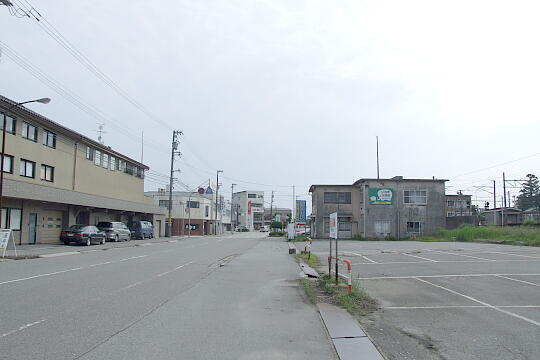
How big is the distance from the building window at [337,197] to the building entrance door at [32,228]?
3373cm

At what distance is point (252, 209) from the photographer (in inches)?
5950

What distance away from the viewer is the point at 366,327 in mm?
8016

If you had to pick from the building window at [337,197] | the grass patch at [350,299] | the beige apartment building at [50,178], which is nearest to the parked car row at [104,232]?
the beige apartment building at [50,178]

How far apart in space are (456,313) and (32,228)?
99.0 feet

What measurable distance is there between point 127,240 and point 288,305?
121ft

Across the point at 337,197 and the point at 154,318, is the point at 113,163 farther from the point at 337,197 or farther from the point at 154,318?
→ the point at 154,318

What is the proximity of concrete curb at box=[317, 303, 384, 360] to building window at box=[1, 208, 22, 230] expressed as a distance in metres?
25.0

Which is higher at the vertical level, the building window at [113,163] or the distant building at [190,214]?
the building window at [113,163]

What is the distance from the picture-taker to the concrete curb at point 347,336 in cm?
620

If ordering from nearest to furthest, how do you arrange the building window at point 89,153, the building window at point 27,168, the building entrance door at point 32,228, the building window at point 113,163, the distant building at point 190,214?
1. the building window at point 27,168
2. the building entrance door at point 32,228
3. the building window at point 89,153
4. the building window at point 113,163
5. the distant building at point 190,214

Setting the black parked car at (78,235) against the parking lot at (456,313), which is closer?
the parking lot at (456,313)

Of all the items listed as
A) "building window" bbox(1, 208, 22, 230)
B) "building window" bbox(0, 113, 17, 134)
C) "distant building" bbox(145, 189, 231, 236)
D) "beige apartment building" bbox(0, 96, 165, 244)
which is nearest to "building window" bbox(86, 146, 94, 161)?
"beige apartment building" bbox(0, 96, 165, 244)

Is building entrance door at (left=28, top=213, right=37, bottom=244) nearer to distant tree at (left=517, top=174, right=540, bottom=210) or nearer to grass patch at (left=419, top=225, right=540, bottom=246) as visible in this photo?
grass patch at (left=419, top=225, right=540, bottom=246)

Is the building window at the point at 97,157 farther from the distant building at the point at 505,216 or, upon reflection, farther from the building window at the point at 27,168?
the distant building at the point at 505,216
